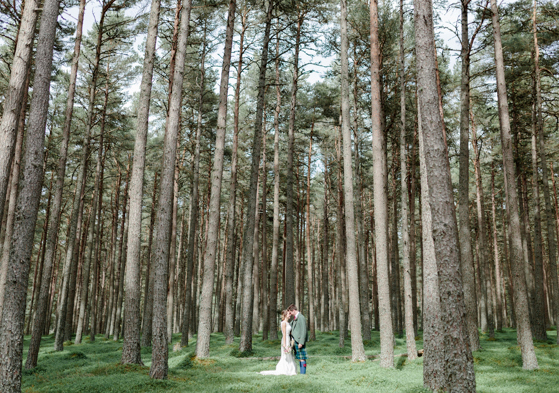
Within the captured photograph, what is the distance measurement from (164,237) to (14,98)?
4.06 m

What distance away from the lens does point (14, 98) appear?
7.37 metres

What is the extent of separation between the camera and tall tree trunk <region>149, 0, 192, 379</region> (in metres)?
7.92

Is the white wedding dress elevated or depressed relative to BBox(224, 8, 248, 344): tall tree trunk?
depressed

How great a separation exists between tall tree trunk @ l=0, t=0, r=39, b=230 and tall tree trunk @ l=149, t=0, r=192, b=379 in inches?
118

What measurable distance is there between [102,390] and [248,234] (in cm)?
847

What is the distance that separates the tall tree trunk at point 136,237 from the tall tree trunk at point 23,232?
3.19 metres

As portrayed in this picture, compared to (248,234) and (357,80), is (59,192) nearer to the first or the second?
(248,234)

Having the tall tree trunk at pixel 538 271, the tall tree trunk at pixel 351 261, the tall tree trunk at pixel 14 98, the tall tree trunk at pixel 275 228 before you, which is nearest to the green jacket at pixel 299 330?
the tall tree trunk at pixel 351 261

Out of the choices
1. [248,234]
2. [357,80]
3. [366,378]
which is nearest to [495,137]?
[357,80]

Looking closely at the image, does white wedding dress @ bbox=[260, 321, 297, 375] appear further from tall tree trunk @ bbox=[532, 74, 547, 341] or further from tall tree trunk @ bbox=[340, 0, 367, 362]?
tall tree trunk @ bbox=[532, 74, 547, 341]

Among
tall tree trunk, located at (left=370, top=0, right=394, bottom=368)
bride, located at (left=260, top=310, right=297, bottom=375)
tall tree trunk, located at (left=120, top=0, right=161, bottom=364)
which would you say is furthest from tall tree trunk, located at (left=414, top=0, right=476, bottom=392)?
tall tree trunk, located at (left=120, top=0, right=161, bottom=364)

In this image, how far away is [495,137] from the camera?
23.6 m

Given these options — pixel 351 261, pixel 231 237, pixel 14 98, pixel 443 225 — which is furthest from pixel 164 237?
pixel 231 237

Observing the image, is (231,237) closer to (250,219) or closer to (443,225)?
(250,219)
